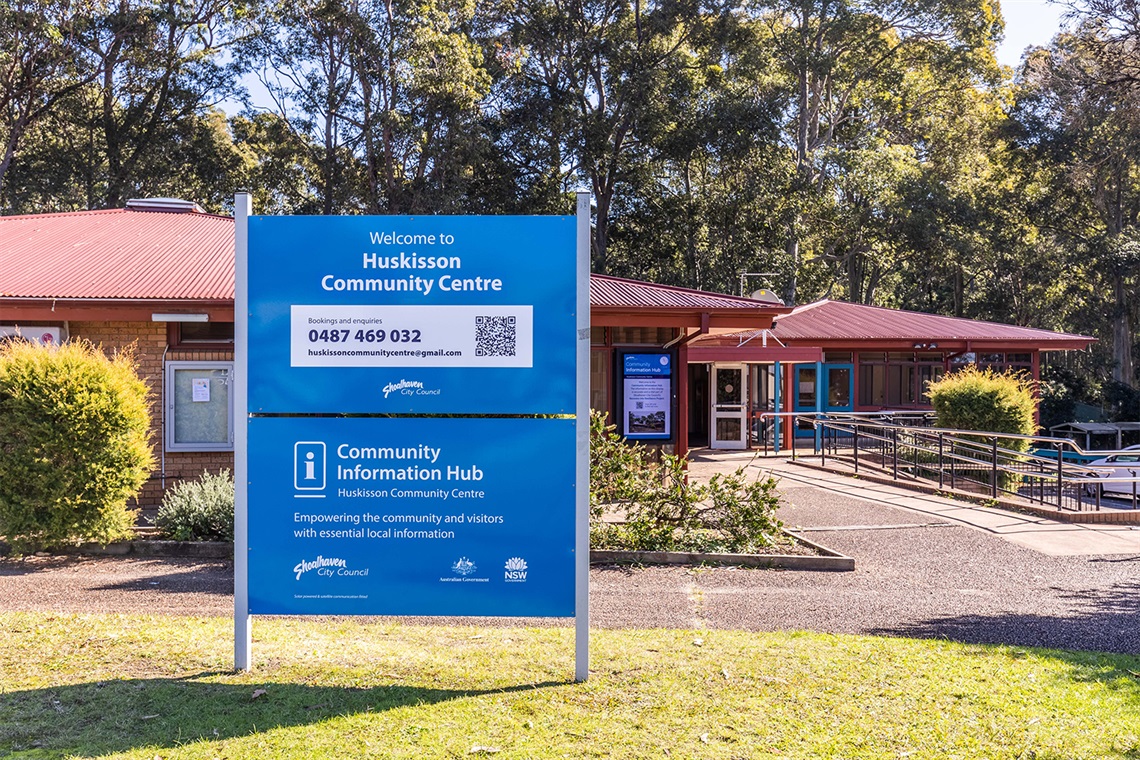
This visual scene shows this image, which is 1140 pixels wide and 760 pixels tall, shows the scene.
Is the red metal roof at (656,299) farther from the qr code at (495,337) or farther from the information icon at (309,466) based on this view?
the information icon at (309,466)

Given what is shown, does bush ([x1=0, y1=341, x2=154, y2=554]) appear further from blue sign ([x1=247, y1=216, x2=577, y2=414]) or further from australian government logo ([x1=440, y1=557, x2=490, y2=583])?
australian government logo ([x1=440, y1=557, x2=490, y2=583])

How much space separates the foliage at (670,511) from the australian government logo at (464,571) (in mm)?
4584

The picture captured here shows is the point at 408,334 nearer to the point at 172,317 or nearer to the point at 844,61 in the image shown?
the point at 172,317

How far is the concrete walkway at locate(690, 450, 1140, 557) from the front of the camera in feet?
34.3

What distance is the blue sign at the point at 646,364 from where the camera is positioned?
14.5 meters

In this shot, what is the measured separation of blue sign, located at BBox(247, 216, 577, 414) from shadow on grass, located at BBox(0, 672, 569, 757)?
1.45 metres

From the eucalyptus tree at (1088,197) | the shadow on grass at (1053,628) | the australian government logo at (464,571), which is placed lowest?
the shadow on grass at (1053,628)

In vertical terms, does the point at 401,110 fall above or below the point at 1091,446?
above

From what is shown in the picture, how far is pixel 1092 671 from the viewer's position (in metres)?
5.43

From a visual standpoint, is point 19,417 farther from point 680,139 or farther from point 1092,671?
point 680,139

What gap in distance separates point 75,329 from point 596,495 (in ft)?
25.4

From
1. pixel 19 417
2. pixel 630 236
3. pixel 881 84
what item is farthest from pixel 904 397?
pixel 19 417

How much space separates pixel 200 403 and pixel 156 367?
2.54 feet

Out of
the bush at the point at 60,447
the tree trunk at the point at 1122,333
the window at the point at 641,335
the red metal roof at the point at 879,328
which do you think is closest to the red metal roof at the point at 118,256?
the bush at the point at 60,447
